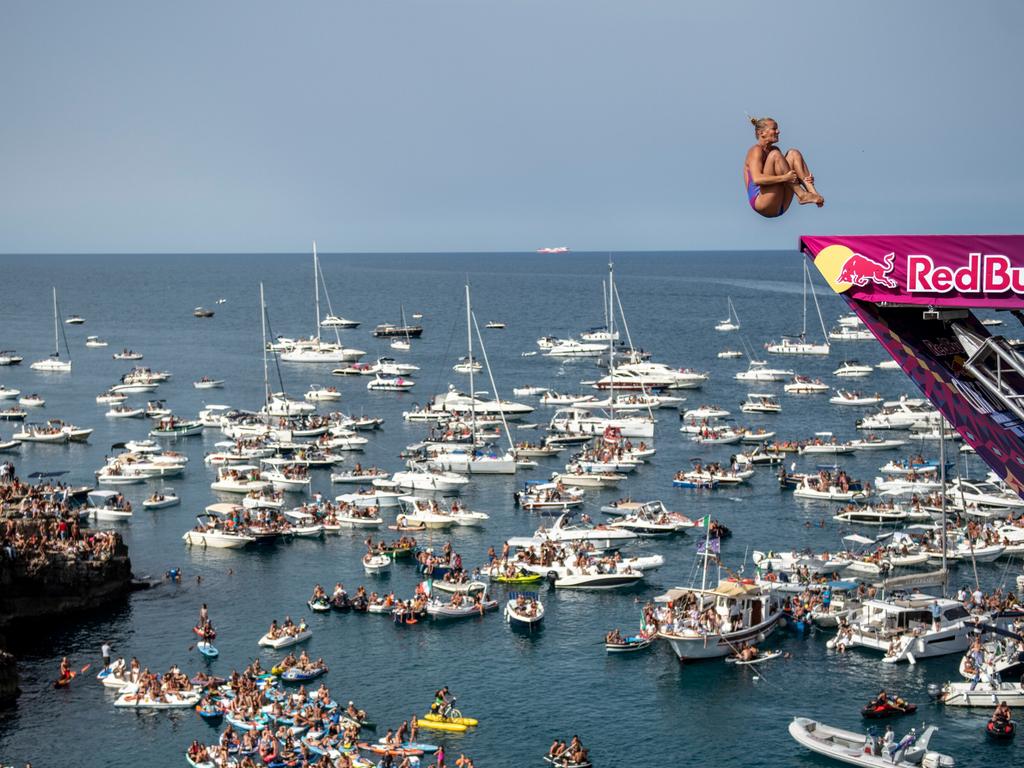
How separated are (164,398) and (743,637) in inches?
3848

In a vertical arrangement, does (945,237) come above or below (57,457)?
above

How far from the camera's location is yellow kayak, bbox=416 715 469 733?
5341 cm

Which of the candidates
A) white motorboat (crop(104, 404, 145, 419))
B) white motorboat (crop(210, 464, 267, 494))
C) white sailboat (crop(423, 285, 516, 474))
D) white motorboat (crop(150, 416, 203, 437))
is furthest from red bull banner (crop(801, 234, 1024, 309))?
white motorboat (crop(104, 404, 145, 419))

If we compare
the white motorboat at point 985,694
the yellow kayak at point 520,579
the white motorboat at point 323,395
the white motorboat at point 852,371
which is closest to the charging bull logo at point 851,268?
the white motorboat at point 985,694

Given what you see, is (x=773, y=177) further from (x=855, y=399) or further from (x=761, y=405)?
(x=855, y=399)

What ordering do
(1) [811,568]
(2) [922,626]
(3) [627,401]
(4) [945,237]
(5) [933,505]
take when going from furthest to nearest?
1. (3) [627,401]
2. (5) [933,505]
3. (1) [811,568]
4. (2) [922,626]
5. (4) [945,237]

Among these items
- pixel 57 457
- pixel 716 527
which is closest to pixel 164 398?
pixel 57 457

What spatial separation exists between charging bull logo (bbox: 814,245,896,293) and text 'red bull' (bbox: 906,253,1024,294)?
17.3 inches

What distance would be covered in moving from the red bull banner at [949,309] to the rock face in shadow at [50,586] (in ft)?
168

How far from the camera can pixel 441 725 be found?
53562 millimetres

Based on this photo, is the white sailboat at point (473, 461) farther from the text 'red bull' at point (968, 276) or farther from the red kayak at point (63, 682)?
the text 'red bull' at point (968, 276)

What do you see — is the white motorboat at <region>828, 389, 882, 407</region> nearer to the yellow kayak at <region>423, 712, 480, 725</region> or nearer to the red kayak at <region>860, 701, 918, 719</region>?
the red kayak at <region>860, 701, 918, 719</region>

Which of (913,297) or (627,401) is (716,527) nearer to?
(627,401)

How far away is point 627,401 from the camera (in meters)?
130
